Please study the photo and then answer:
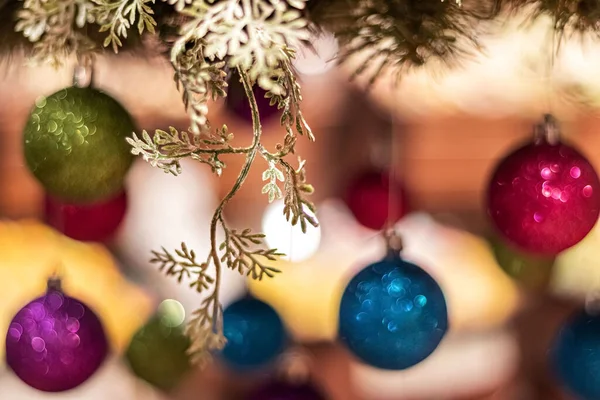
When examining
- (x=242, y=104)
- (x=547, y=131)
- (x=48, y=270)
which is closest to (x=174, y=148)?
(x=242, y=104)

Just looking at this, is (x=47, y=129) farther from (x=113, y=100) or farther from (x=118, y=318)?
(x=118, y=318)

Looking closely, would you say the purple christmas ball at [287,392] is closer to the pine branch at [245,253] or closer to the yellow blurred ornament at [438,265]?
the pine branch at [245,253]

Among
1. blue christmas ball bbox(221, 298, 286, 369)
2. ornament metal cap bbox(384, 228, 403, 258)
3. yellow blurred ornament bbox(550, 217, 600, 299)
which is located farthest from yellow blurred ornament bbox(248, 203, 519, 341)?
ornament metal cap bbox(384, 228, 403, 258)

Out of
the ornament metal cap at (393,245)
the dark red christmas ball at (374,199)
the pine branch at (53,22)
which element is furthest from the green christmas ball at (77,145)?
the dark red christmas ball at (374,199)

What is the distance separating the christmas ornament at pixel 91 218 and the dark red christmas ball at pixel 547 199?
0.37 metres

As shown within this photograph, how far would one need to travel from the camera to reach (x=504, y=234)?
Answer: 529 millimetres

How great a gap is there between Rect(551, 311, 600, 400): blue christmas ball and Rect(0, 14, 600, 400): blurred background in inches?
14.3

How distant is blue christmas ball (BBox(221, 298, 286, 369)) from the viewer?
688 mm

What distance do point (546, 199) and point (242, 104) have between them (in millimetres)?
284

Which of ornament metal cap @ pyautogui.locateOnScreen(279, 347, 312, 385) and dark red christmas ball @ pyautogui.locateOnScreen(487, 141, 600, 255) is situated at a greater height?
dark red christmas ball @ pyautogui.locateOnScreen(487, 141, 600, 255)

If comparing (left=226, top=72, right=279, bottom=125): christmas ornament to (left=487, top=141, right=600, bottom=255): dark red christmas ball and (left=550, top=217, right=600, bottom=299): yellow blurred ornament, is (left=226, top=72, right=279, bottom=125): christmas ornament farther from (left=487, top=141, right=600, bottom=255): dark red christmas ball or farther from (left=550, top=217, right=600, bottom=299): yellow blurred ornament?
(left=550, top=217, right=600, bottom=299): yellow blurred ornament

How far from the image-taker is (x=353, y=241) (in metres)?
1.13

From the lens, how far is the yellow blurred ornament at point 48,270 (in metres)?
1.00

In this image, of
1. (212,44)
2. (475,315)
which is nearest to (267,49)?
(212,44)
